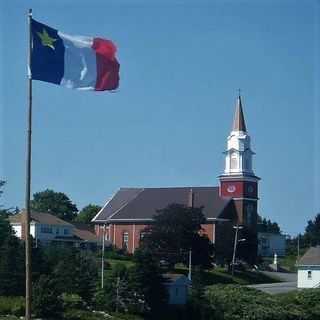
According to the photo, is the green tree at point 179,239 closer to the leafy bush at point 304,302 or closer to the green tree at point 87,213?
the leafy bush at point 304,302

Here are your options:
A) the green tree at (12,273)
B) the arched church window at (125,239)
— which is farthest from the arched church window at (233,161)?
the green tree at (12,273)

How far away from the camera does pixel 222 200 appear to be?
326 feet

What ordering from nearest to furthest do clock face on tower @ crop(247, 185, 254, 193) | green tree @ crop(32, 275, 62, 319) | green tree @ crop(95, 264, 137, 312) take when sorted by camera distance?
green tree @ crop(32, 275, 62, 319) → green tree @ crop(95, 264, 137, 312) → clock face on tower @ crop(247, 185, 254, 193)

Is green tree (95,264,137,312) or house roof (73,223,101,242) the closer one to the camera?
green tree (95,264,137,312)

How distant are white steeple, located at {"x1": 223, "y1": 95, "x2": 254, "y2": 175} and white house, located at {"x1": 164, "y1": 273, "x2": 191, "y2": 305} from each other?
155 feet

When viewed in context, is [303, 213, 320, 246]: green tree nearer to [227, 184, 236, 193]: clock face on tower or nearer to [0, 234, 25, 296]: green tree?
[227, 184, 236, 193]: clock face on tower

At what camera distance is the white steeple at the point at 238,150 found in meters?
99.1

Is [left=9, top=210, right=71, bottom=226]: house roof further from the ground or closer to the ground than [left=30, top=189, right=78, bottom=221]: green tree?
closer to the ground

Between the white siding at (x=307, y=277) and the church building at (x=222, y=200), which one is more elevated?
the church building at (x=222, y=200)

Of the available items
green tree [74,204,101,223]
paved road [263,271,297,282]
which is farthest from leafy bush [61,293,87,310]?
green tree [74,204,101,223]

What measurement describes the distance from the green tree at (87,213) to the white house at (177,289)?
66.9 meters

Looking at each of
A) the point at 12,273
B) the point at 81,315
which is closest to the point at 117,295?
the point at 81,315

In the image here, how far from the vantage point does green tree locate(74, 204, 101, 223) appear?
4761 inches

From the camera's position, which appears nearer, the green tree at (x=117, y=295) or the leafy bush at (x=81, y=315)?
the leafy bush at (x=81, y=315)
